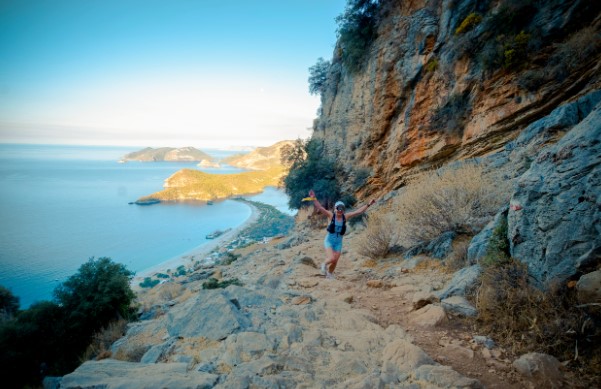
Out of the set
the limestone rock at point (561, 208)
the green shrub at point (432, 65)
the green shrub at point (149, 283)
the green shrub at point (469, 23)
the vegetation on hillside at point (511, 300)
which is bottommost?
the green shrub at point (149, 283)

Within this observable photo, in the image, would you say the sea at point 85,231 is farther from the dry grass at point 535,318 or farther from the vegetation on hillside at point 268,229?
the dry grass at point 535,318

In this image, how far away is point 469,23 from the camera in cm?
1170

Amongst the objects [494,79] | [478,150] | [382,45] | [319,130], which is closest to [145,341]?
[478,150]

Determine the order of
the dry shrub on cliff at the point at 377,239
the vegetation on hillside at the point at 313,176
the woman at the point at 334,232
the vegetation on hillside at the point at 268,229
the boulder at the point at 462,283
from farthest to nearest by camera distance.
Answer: the vegetation on hillside at the point at 268,229
the vegetation on hillside at the point at 313,176
the dry shrub on cliff at the point at 377,239
the woman at the point at 334,232
the boulder at the point at 462,283

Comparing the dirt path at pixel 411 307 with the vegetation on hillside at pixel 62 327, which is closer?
the dirt path at pixel 411 307

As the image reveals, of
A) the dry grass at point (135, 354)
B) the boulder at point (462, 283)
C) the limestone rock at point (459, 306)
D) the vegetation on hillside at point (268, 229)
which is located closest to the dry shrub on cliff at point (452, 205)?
the boulder at point (462, 283)

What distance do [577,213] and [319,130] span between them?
81.3 feet

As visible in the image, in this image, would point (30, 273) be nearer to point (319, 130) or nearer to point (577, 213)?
point (319, 130)

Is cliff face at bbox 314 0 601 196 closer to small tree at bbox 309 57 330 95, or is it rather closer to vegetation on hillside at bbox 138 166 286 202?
small tree at bbox 309 57 330 95

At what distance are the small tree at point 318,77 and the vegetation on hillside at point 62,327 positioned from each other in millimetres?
24691

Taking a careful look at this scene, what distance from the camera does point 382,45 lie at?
16.6 m

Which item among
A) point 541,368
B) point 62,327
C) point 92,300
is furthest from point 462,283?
point 62,327

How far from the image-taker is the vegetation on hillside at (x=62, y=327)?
9.52 meters

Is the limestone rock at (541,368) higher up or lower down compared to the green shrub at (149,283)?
higher up
